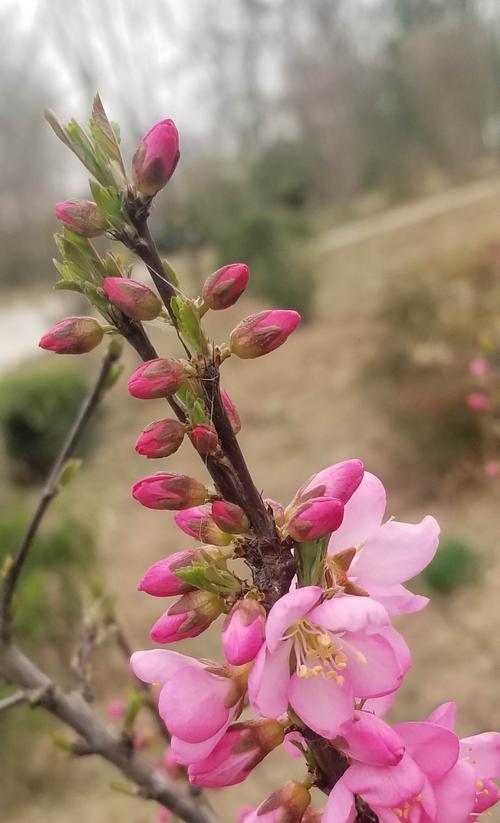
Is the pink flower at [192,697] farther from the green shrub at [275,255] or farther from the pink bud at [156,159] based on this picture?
the green shrub at [275,255]

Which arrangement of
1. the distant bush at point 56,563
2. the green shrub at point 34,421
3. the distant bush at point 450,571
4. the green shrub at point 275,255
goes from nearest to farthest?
the distant bush at point 56,563 < the distant bush at point 450,571 < the green shrub at point 34,421 < the green shrub at point 275,255

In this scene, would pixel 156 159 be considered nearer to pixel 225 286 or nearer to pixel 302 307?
pixel 225 286

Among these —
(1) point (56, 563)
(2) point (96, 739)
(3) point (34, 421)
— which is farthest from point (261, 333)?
(3) point (34, 421)

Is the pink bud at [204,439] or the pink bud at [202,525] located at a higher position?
the pink bud at [204,439]

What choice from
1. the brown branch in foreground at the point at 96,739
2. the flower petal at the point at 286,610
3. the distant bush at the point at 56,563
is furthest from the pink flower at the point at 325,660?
the distant bush at the point at 56,563

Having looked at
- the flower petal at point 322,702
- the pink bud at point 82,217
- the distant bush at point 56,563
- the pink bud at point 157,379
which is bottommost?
the distant bush at point 56,563

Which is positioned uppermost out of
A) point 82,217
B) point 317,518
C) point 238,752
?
point 82,217

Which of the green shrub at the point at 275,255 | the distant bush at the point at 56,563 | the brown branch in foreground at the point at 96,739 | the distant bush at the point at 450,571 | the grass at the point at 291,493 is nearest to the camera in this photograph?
the brown branch in foreground at the point at 96,739
